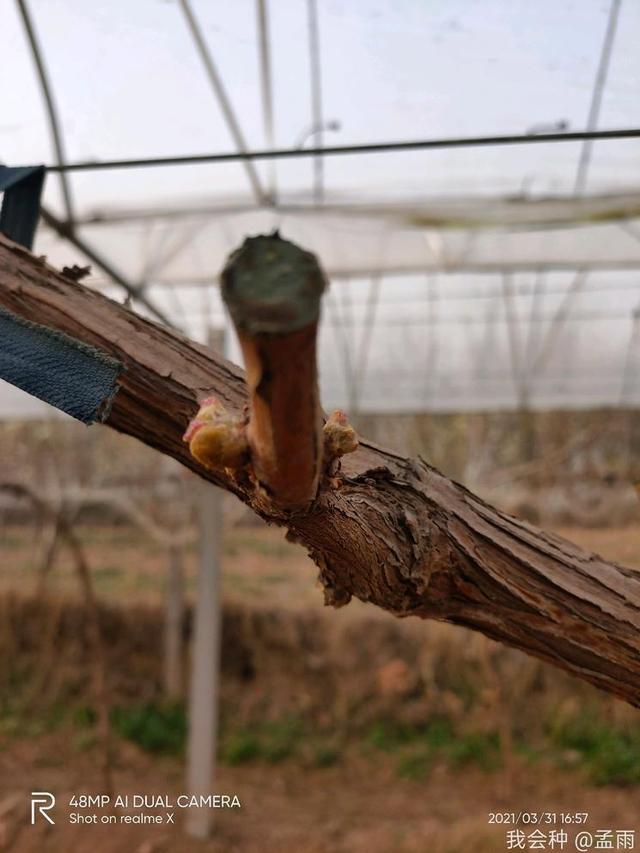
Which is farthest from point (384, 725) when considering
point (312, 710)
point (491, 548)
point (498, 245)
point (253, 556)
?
point (491, 548)

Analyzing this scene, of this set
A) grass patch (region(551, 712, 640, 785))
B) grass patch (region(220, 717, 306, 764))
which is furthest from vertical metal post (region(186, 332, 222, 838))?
grass patch (region(551, 712, 640, 785))

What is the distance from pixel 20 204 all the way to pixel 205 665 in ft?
9.51

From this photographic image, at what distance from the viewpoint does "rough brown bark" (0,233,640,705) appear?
829 mm

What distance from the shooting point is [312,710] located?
17.0 ft

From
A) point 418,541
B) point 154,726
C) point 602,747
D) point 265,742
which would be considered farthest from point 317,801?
point 418,541

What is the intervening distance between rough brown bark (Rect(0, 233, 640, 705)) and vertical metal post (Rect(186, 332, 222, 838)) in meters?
2.69

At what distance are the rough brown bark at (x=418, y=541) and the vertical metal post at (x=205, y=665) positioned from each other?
2.69 metres

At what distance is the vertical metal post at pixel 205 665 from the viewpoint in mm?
3605

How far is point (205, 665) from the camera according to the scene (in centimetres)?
362

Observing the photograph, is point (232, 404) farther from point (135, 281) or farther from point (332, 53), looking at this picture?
point (135, 281)

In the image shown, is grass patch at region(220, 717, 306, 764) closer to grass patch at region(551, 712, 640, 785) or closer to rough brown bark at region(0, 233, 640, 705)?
grass patch at region(551, 712, 640, 785)

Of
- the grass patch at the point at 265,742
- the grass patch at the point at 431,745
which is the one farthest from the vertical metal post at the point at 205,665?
the grass patch at the point at 431,745

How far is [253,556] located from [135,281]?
4.31 meters
